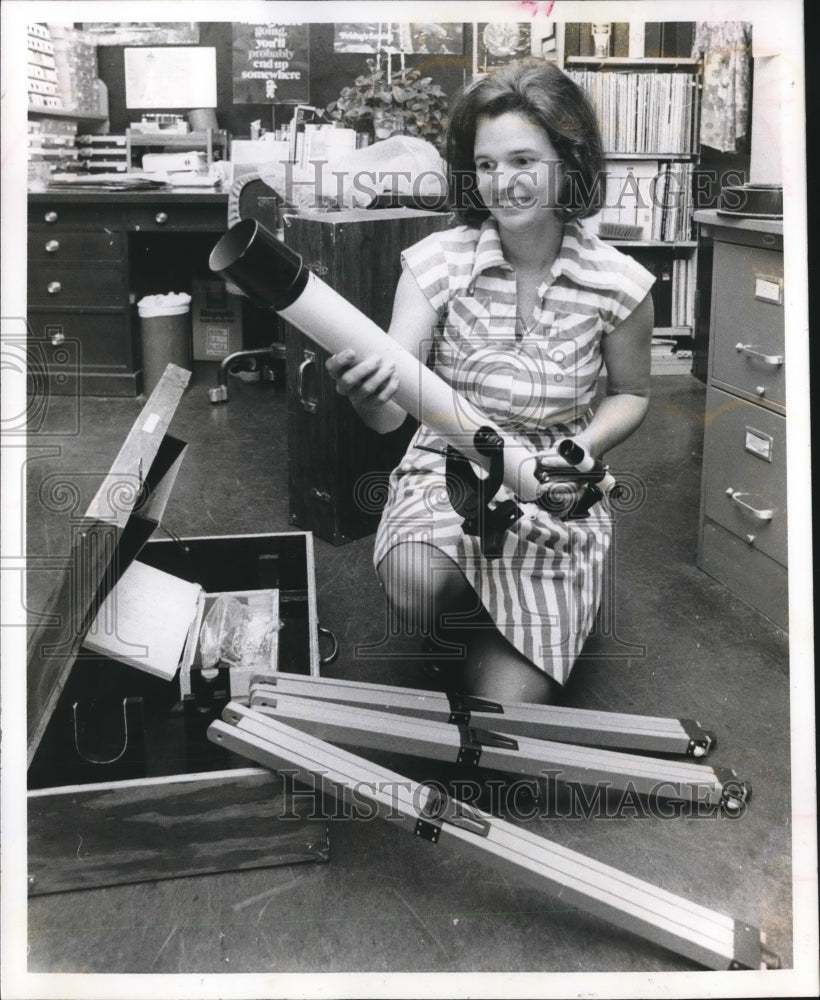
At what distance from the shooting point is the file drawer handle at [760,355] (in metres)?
1.54

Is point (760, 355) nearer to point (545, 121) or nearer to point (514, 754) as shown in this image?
point (545, 121)

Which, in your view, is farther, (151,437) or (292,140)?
(292,140)

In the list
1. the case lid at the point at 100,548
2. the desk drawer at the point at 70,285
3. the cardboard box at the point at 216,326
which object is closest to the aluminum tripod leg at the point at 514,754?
the case lid at the point at 100,548

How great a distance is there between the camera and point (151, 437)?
4.31ft

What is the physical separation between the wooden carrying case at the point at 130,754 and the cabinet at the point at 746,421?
0.87 m

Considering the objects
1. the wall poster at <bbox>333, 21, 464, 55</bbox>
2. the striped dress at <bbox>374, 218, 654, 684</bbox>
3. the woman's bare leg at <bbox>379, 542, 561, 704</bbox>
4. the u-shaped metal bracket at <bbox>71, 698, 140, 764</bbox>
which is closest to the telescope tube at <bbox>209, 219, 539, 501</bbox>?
the striped dress at <bbox>374, 218, 654, 684</bbox>

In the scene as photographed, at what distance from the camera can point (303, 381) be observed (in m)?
2.06

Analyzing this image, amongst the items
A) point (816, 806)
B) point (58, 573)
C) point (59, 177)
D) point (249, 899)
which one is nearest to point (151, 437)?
point (58, 573)

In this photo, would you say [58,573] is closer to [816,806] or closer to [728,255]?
[816,806]

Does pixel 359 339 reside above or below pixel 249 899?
above

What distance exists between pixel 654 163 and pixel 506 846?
3.38 feet

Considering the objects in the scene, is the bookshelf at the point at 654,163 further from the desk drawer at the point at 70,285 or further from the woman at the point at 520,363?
the desk drawer at the point at 70,285

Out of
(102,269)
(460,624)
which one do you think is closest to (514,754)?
(460,624)

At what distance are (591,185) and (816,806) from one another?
89cm
